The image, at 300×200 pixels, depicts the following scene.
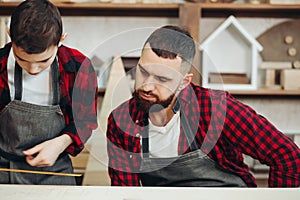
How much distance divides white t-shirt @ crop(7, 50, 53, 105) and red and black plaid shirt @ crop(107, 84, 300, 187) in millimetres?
133

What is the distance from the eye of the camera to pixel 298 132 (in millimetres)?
1453

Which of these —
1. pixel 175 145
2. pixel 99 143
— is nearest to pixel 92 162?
pixel 99 143

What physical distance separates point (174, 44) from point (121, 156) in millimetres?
240

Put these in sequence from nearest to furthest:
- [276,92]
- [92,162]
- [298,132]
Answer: [92,162], [298,132], [276,92]

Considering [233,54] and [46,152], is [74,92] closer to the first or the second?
[46,152]

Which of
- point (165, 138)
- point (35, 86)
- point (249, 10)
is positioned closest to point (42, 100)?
point (35, 86)

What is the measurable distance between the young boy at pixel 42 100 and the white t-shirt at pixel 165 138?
13 centimetres

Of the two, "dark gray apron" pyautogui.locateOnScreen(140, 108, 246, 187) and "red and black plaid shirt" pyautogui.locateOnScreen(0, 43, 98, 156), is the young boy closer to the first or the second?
"red and black plaid shirt" pyautogui.locateOnScreen(0, 43, 98, 156)

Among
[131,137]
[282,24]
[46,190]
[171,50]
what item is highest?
[282,24]

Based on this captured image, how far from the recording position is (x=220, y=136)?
3.53 ft

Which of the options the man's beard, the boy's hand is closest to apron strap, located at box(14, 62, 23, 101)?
the boy's hand

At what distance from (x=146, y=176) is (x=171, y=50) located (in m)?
0.25

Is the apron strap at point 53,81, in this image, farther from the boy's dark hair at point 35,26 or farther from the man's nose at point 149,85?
the man's nose at point 149,85

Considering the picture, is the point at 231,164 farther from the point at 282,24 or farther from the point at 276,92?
the point at 282,24
